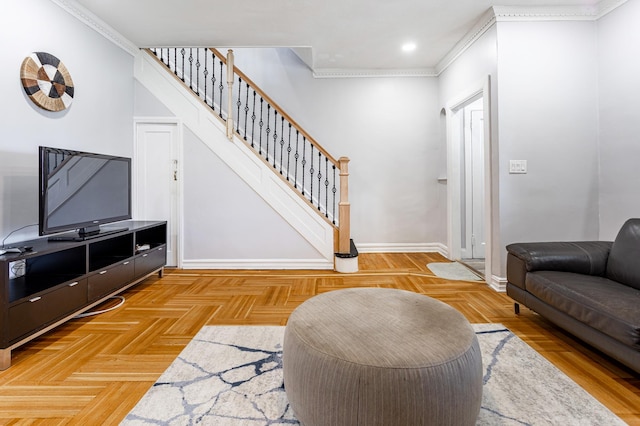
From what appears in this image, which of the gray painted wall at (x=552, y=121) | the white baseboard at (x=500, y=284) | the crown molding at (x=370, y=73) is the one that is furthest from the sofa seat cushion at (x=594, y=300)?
the crown molding at (x=370, y=73)

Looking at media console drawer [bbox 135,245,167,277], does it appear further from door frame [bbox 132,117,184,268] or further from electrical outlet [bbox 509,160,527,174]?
electrical outlet [bbox 509,160,527,174]

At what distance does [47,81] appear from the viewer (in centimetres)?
253

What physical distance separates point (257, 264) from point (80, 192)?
1972 mm

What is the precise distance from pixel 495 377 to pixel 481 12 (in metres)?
3.19

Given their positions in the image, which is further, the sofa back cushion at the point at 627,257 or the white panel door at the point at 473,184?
the white panel door at the point at 473,184

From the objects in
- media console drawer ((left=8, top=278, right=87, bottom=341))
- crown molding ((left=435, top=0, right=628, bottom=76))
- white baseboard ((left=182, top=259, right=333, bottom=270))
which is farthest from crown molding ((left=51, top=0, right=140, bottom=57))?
crown molding ((left=435, top=0, right=628, bottom=76))

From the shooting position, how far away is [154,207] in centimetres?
384

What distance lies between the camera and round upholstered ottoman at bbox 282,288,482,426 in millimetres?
995

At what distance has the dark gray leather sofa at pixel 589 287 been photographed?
1522 millimetres

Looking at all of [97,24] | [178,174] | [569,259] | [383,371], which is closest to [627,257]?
[569,259]

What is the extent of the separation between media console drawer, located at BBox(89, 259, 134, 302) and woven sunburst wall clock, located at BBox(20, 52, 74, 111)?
1428 mm

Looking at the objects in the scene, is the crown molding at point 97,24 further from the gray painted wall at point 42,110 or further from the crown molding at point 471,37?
the crown molding at point 471,37

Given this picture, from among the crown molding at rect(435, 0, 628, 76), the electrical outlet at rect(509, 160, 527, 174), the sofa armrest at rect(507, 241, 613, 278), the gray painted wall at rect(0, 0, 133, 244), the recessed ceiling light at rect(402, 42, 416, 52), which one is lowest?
the sofa armrest at rect(507, 241, 613, 278)

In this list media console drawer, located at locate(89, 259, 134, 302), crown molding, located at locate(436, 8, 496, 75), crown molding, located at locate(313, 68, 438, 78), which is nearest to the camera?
media console drawer, located at locate(89, 259, 134, 302)
